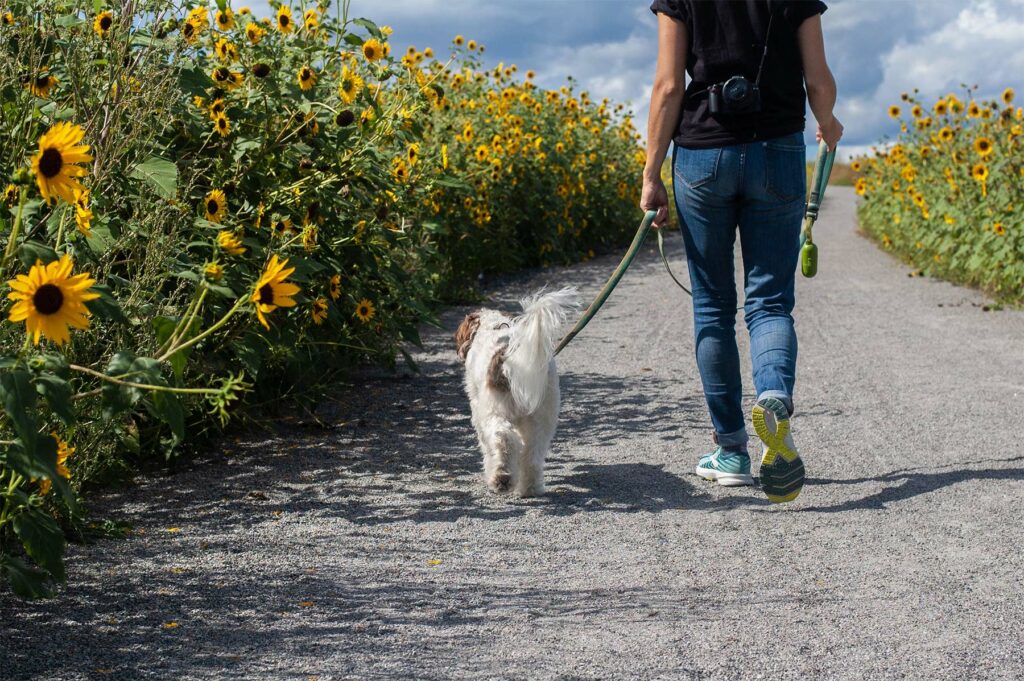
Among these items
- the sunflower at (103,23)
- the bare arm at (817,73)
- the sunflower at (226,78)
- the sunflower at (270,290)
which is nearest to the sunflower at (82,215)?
the sunflower at (270,290)

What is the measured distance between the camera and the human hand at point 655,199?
4.55m

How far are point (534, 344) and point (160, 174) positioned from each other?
151 cm

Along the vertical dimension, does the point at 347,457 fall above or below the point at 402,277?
below

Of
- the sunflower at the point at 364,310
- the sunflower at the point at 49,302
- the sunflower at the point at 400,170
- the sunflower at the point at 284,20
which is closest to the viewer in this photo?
the sunflower at the point at 49,302

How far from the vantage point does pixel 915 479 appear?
15.7 feet

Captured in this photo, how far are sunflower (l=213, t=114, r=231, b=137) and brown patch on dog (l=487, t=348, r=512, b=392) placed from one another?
1.51m

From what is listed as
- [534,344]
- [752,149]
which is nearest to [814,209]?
[752,149]

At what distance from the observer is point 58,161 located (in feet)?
8.04

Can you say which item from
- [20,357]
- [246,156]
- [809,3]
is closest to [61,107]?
[246,156]

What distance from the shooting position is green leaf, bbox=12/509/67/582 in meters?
2.78

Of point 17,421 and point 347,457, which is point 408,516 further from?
point 17,421

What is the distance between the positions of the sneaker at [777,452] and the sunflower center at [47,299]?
2.61m

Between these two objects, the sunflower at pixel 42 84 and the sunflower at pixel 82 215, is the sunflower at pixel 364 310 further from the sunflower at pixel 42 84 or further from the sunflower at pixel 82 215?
the sunflower at pixel 82 215

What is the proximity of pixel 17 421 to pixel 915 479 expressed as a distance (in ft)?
12.2
